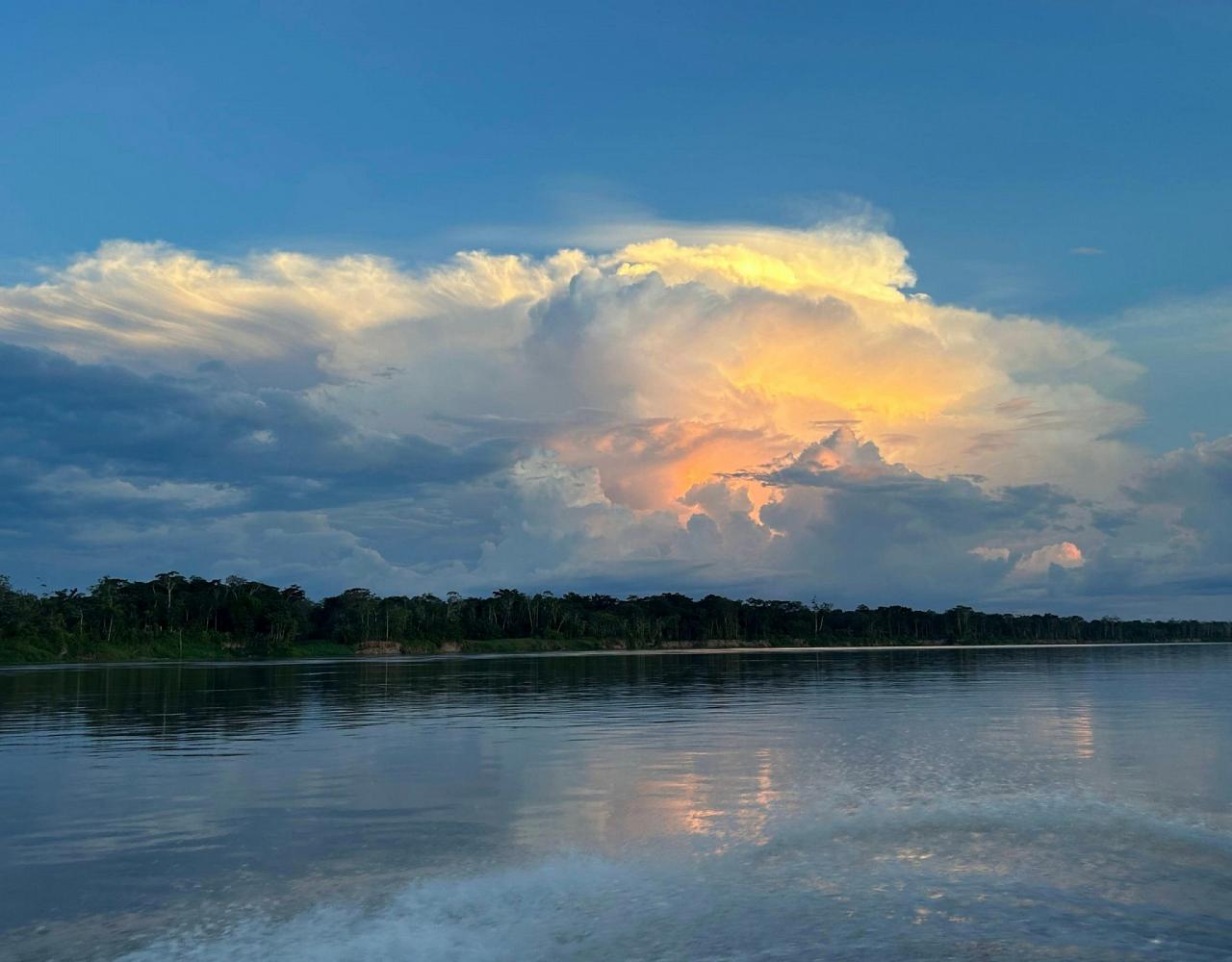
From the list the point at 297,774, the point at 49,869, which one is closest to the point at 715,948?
the point at 49,869

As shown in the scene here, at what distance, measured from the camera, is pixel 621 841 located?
22406 millimetres

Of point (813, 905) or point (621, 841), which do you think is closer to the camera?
point (813, 905)

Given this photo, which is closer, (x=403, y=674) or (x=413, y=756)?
(x=413, y=756)

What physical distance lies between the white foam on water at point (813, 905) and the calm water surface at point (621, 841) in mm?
68

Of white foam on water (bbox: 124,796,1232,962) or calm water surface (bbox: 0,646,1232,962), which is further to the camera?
calm water surface (bbox: 0,646,1232,962)

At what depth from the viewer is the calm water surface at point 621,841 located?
52.0ft

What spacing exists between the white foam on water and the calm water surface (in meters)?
0.07

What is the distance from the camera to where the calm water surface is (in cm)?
1586

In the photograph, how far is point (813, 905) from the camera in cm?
1723

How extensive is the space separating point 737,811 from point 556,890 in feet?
27.0

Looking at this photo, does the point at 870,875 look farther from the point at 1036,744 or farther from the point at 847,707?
the point at 847,707

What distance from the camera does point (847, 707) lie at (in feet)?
194

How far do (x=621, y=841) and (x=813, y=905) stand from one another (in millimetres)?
6107

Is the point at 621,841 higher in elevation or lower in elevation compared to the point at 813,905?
lower
